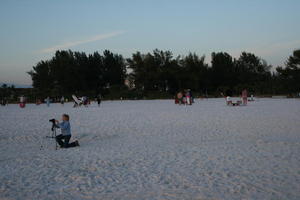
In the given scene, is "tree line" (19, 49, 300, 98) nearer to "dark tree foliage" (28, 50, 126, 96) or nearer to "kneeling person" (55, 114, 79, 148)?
"dark tree foliage" (28, 50, 126, 96)

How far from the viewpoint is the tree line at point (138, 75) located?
224 ft

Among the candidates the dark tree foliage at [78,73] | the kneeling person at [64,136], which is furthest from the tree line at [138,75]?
the kneeling person at [64,136]

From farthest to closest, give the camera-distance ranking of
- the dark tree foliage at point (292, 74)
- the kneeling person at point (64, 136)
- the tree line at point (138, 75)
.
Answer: the tree line at point (138, 75) → the dark tree foliage at point (292, 74) → the kneeling person at point (64, 136)

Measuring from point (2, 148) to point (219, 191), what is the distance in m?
6.19

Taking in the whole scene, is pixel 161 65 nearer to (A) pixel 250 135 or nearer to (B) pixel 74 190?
(A) pixel 250 135

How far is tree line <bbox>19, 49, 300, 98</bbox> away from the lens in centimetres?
6812

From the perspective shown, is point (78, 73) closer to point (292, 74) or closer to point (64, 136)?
point (292, 74)

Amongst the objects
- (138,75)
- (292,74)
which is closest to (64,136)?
(292,74)

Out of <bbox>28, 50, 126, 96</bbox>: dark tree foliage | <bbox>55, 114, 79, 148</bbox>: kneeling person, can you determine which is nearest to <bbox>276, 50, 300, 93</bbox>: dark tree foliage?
<bbox>28, 50, 126, 96</bbox>: dark tree foliage

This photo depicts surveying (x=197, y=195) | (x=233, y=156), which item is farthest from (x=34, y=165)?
(x=233, y=156)

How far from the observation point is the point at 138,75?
7000cm

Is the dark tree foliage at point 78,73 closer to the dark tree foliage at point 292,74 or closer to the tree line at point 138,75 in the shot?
the tree line at point 138,75

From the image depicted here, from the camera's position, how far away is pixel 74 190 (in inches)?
185

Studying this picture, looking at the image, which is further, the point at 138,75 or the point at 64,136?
the point at 138,75
